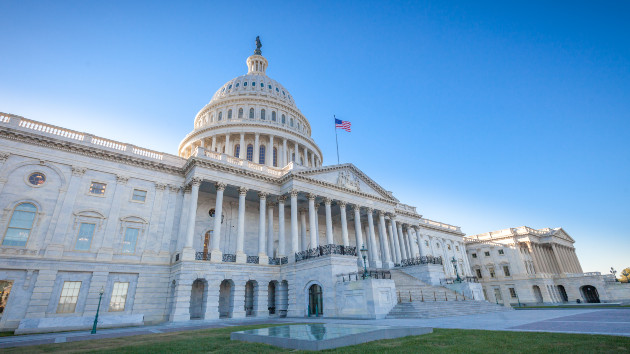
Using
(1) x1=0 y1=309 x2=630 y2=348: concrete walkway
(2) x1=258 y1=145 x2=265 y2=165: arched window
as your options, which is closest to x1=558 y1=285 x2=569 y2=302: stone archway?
(1) x1=0 y1=309 x2=630 y2=348: concrete walkway

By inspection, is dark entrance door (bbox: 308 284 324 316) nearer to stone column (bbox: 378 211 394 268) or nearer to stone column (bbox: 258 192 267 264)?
stone column (bbox: 258 192 267 264)

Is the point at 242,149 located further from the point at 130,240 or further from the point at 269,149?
the point at 130,240

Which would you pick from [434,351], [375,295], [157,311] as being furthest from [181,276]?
[434,351]

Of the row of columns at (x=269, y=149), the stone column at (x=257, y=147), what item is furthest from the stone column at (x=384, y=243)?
the stone column at (x=257, y=147)

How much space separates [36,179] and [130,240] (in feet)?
27.6

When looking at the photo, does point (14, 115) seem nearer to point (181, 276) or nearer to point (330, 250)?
point (181, 276)

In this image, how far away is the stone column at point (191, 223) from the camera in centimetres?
2581

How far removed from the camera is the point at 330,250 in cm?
2572

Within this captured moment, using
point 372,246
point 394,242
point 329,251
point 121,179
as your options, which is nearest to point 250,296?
point 329,251

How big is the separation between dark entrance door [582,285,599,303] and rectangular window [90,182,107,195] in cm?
8055

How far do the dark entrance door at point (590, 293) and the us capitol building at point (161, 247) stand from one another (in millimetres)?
47655

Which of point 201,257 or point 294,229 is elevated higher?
point 294,229

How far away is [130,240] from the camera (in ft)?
88.3

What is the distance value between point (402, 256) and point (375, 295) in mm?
26082
